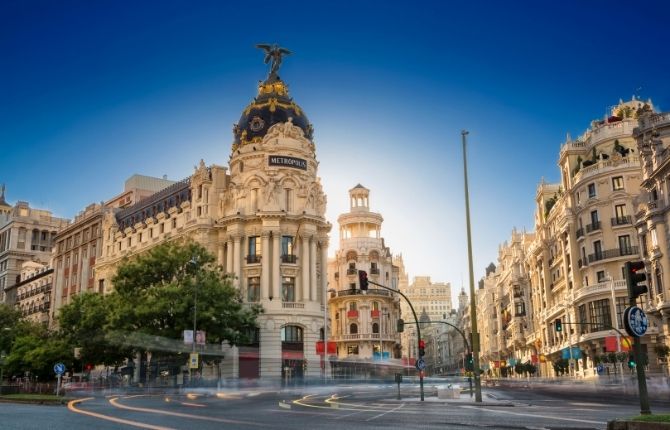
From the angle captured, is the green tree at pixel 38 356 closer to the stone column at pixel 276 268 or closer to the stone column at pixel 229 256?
the stone column at pixel 229 256

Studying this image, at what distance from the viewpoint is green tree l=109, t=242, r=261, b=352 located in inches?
2088

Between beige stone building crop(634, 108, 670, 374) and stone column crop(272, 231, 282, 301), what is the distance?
33.4m

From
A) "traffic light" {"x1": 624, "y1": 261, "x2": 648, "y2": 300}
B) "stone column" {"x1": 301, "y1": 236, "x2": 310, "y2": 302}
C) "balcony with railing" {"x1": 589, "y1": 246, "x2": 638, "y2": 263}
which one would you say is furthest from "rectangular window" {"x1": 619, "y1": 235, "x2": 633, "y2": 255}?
"traffic light" {"x1": 624, "y1": 261, "x2": 648, "y2": 300}

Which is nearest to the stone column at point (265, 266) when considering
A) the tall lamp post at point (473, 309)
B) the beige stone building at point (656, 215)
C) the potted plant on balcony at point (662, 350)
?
the beige stone building at point (656, 215)

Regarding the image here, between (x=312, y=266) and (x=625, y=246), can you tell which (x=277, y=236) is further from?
(x=625, y=246)

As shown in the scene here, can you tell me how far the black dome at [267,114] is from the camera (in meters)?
72.4

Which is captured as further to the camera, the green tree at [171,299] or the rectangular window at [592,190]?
the rectangular window at [592,190]

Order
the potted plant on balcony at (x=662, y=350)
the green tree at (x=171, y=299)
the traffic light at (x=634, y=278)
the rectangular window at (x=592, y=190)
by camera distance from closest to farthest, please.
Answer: the traffic light at (x=634, y=278) < the potted plant on balcony at (x=662, y=350) < the green tree at (x=171, y=299) < the rectangular window at (x=592, y=190)

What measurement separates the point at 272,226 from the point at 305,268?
18.0 ft

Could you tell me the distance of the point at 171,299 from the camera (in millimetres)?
53312

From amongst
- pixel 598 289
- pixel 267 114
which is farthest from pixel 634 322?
pixel 267 114

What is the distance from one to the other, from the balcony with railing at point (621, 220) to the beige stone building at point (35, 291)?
83.2m

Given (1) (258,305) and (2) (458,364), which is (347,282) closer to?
(1) (258,305)

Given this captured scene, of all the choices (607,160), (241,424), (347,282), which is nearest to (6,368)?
(347,282)
